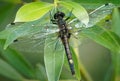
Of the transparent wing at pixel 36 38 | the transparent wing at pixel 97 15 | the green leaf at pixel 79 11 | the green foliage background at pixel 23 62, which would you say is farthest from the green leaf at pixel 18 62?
the green leaf at pixel 79 11

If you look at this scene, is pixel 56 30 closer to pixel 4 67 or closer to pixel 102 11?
pixel 102 11

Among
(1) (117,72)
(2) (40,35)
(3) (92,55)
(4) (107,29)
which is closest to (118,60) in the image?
(1) (117,72)

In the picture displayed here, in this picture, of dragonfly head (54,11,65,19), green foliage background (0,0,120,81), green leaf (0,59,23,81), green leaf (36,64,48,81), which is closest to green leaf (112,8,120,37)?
green foliage background (0,0,120,81)

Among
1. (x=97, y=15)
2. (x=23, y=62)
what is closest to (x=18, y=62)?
(x=23, y=62)

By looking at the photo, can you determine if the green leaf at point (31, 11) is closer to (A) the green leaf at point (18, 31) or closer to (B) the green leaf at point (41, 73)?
(A) the green leaf at point (18, 31)

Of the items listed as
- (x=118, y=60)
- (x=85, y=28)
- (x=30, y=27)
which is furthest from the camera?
(x=118, y=60)

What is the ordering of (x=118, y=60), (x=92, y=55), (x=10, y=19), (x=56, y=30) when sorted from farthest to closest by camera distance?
1. (x=92, y=55)
2. (x=10, y=19)
3. (x=118, y=60)
4. (x=56, y=30)

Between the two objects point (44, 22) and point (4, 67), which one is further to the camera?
point (4, 67)
